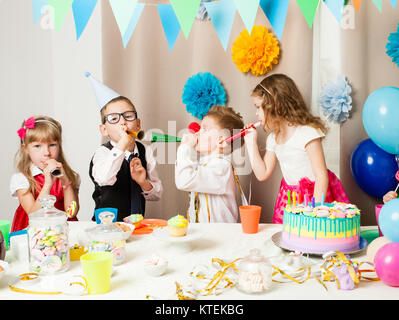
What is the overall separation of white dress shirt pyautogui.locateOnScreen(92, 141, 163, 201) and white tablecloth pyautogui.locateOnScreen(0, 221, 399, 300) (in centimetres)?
64

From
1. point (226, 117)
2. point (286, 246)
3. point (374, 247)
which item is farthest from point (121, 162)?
point (374, 247)

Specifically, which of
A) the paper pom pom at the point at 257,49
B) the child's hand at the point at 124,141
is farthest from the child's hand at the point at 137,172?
the paper pom pom at the point at 257,49

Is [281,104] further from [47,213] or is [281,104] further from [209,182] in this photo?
[47,213]

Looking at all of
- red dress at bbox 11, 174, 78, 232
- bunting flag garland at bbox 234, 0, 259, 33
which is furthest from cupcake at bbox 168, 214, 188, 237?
red dress at bbox 11, 174, 78, 232

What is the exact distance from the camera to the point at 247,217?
1.39 m

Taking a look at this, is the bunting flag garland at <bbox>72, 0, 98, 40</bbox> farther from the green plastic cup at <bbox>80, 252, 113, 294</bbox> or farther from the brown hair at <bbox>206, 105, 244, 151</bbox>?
A: the green plastic cup at <bbox>80, 252, 113, 294</bbox>

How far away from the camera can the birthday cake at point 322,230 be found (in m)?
1.15

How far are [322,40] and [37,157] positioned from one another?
5.62 feet

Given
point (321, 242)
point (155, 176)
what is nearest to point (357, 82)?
point (155, 176)

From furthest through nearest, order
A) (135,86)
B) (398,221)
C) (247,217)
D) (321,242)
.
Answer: (135,86), (247,217), (321,242), (398,221)

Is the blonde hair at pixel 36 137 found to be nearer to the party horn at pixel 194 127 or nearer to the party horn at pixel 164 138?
the party horn at pixel 164 138
